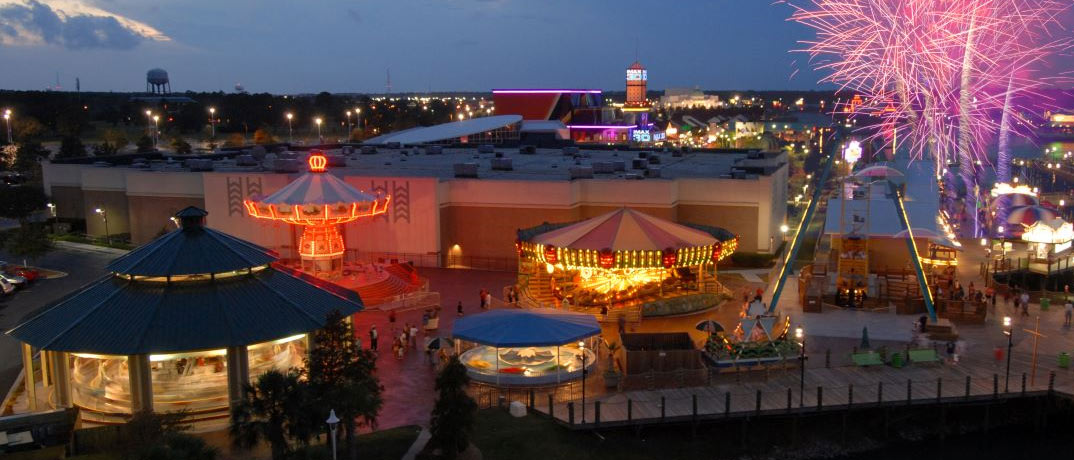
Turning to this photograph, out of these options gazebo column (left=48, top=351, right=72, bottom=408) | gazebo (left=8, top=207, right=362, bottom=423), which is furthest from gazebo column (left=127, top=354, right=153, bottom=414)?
gazebo column (left=48, top=351, right=72, bottom=408)

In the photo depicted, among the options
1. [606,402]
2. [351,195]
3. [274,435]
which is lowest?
[606,402]

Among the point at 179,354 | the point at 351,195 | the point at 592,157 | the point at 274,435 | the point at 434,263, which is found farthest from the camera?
the point at 592,157

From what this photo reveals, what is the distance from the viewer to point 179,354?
1977 centimetres

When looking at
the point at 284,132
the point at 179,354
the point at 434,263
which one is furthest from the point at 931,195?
the point at 284,132

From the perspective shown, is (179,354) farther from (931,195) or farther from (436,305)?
(931,195)

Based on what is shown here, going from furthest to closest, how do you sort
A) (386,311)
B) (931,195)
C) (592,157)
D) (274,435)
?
1. (592,157)
2. (931,195)
3. (386,311)
4. (274,435)

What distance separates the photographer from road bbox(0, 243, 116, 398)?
2539cm

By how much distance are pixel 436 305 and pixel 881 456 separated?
1531 centimetres

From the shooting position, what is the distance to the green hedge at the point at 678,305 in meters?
28.9

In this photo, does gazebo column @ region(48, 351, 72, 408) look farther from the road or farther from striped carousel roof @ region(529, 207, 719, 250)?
striped carousel roof @ region(529, 207, 719, 250)

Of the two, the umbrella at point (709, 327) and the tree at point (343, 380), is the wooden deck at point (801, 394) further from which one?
the tree at point (343, 380)

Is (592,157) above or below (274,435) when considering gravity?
above

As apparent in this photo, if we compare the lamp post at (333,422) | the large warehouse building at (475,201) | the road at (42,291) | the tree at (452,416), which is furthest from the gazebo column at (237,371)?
the large warehouse building at (475,201)

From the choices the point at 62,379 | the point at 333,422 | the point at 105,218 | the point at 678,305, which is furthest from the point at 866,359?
the point at 105,218
